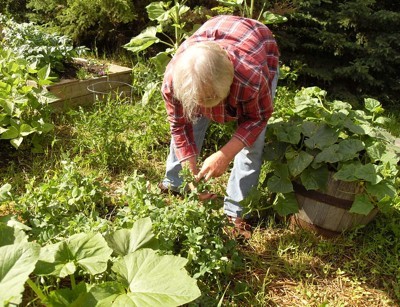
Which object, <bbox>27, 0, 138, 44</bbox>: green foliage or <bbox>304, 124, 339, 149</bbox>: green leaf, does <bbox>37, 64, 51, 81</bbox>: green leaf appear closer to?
<bbox>27, 0, 138, 44</bbox>: green foliage

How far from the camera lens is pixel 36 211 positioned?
2125 millimetres

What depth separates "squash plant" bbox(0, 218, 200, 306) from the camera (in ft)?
4.69

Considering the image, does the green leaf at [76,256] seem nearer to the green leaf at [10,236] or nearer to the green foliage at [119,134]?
the green leaf at [10,236]

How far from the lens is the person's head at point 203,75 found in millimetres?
1703

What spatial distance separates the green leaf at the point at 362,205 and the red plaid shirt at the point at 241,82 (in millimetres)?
669

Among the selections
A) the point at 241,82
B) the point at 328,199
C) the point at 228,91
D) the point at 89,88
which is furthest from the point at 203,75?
the point at 89,88

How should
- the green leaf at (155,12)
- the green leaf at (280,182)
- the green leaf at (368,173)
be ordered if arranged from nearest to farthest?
the green leaf at (368,173), the green leaf at (280,182), the green leaf at (155,12)

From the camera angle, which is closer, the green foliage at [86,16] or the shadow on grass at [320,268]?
the shadow on grass at [320,268]

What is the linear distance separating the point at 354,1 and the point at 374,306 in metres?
3.54

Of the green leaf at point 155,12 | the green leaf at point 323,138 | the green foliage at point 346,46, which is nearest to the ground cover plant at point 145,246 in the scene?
the green leaf at point 323,138

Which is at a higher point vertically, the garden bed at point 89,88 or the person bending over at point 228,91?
the person bending over at point 228,91

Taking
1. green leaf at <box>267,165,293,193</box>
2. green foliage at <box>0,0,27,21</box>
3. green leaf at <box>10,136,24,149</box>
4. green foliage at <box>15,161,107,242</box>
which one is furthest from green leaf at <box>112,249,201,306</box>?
green foliage at <box>0,0,27,21</box>

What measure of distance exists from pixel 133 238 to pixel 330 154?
1.20 meters

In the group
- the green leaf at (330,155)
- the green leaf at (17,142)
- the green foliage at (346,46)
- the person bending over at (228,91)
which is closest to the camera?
the person bending over at (228,91)
